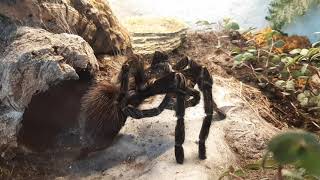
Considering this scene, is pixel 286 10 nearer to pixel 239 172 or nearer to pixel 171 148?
pixel 171 148

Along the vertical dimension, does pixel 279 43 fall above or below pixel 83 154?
above

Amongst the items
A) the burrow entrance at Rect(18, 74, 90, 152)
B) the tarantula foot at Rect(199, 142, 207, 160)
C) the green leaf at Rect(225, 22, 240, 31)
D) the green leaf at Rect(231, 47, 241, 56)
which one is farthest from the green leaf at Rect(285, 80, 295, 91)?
the burrow entrance at Rect(18, 74, 90, 152)

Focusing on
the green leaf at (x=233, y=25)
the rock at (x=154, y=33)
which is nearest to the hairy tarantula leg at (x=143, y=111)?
the rock at (x=154, y=33)

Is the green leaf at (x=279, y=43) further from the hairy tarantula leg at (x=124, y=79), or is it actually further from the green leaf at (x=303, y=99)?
the hairy tarantula leg at (x=124, y=79)

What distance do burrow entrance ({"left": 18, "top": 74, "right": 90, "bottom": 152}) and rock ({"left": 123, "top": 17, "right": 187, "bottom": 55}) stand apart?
0.55 meters

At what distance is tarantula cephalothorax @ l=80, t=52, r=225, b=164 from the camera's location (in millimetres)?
1656

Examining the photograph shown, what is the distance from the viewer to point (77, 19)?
1821 millimetres

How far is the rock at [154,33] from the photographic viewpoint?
2227 mm

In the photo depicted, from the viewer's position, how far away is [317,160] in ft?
2.55

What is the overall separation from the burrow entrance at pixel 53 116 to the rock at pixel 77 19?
0.23 metres

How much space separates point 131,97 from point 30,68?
351 mm

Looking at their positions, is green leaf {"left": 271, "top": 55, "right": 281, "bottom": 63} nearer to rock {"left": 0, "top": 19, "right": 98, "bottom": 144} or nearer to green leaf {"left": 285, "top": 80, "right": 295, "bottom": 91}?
green leaf {"left": 285, "top": 80, "right": 295, "bottom": 91}

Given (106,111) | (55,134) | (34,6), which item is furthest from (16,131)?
(34,6)

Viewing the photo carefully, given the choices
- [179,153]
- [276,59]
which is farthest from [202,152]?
[276,59]
